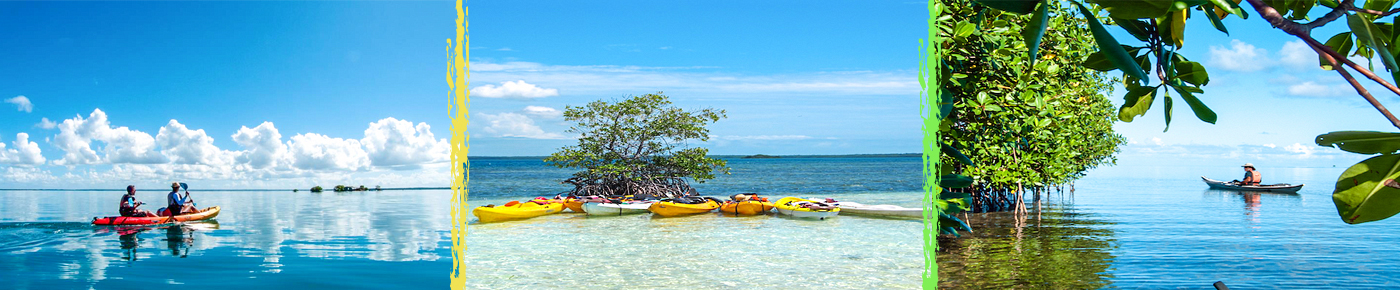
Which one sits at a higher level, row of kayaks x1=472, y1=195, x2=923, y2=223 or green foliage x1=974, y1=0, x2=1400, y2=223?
green foliage x1=974, y1=0, x2=1400, y2=223

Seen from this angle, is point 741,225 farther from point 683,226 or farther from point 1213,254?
point 1213,254

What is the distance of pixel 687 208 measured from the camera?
18.1 m

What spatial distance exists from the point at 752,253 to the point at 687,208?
6.67 meters

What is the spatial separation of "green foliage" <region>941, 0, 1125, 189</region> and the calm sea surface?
4.17 feet

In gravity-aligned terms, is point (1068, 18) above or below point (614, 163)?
above

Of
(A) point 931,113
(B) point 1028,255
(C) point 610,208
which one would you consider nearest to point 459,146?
(A) point 931,113

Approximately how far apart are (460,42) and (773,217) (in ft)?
52.8

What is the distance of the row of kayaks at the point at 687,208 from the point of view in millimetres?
17062

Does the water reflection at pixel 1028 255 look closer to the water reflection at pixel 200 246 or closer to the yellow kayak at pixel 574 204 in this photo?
the water reflection at pixel 200 246

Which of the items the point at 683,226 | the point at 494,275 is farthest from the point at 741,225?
the point at 494,275

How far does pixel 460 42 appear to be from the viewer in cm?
204

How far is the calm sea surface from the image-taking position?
860 cm

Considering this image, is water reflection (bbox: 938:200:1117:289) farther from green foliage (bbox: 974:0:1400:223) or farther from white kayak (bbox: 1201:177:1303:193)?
white kayak (bbox: 1201:177:1303:193)

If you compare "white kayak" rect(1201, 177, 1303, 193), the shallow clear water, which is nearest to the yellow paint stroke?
the shallow clear water
